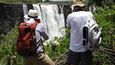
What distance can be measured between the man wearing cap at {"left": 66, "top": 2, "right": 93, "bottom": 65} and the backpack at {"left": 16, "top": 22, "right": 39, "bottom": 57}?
0.53 metres

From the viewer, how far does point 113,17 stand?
9.30 m

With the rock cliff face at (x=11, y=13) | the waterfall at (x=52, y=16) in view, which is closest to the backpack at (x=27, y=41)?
the rock cliff face at (x=11, y=13)

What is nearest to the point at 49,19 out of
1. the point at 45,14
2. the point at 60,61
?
the point at 45,14

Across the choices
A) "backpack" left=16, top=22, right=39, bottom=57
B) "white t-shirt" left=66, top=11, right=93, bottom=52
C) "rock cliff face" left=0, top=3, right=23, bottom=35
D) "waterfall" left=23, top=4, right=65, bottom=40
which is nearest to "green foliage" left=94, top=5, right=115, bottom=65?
"white t-shirt" left=66, top=11, right=93, bottom=52

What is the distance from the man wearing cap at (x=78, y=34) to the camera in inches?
224

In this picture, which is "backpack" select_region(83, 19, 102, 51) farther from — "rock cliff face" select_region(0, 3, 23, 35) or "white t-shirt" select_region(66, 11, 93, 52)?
"rock cliff face" select_region(0, 3, 23, 35)

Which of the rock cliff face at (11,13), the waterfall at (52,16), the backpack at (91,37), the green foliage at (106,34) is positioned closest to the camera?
the backpack at (91,37)

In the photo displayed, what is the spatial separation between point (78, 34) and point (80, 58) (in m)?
0.39

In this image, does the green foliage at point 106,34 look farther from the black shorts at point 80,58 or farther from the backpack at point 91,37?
the backpack at point 91,37

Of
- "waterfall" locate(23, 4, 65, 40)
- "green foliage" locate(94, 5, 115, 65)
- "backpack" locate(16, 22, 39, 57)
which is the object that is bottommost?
"waterfall" locate(23, 4, 65, 40)

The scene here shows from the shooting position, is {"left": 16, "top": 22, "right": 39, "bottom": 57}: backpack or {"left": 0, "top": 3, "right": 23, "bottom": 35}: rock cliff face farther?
{"left": 0, "top": 3, "right": 23, "bottom": 35}: rock cliff face

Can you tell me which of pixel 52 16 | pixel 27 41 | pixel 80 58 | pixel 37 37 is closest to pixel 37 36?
pixel 37 37

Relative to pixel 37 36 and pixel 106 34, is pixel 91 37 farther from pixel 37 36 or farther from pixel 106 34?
pixel 106 34

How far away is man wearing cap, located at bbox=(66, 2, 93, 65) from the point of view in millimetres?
5688
